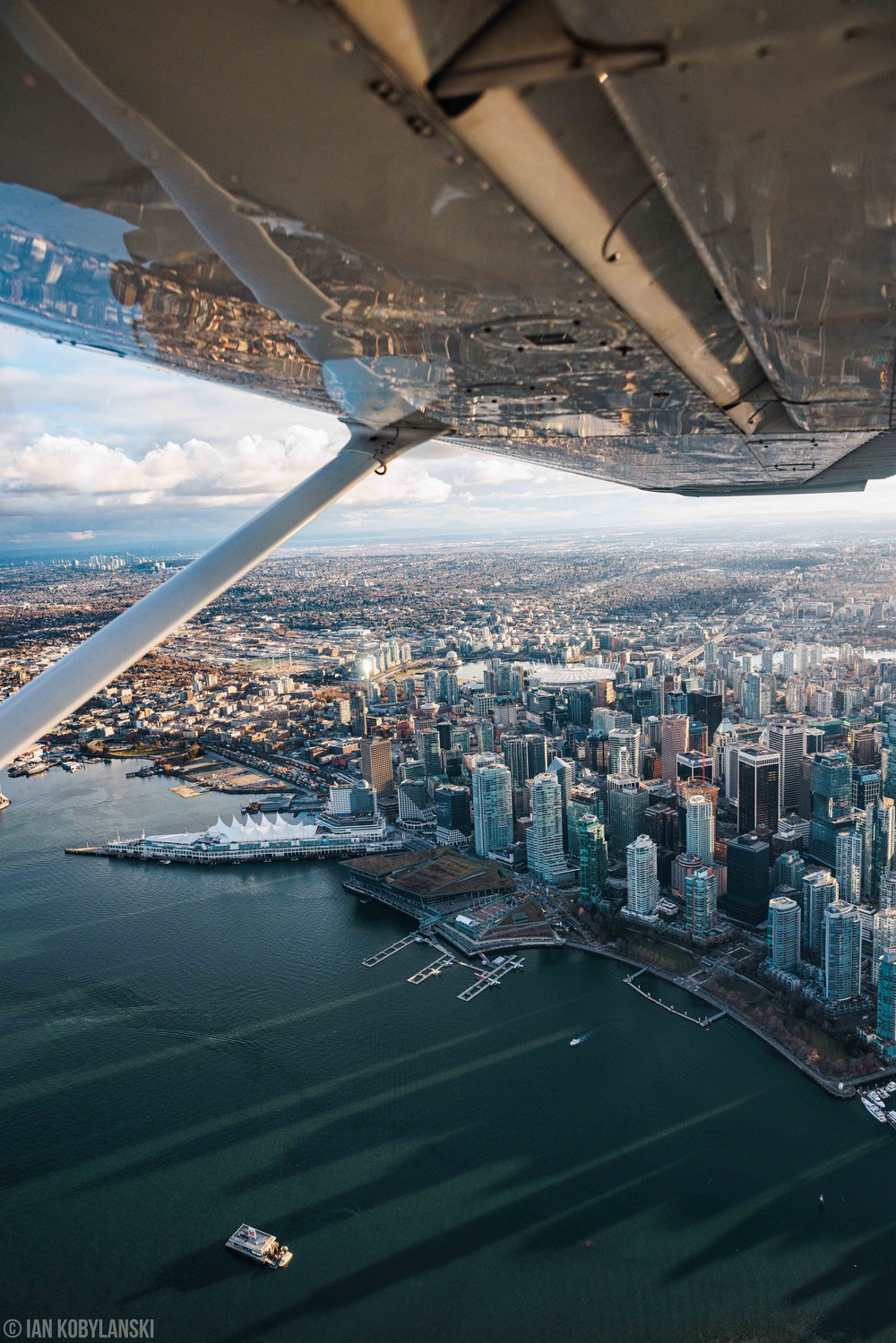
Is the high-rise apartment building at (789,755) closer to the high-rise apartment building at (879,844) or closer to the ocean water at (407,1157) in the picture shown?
the high-rise apartment building at (879,844)

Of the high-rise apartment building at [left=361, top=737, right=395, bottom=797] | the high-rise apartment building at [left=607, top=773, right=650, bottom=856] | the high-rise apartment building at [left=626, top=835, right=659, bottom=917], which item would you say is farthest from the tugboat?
the high-rise apartment building at [left=361, top=737, right=395, bottom=797]

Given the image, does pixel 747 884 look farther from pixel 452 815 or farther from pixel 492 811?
pixel 452 815

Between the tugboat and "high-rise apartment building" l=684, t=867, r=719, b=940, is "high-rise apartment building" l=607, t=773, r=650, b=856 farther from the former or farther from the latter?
the tugboat

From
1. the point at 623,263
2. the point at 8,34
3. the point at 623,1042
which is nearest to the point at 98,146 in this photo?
the point at 8,34

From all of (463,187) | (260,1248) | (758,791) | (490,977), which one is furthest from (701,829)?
(463,187)

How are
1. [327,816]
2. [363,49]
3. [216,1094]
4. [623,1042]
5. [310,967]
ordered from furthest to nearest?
[327,816]
[310,967]
[623,1042]
[216,1094]
[363,49]

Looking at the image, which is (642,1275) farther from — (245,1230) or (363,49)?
(363,49)
